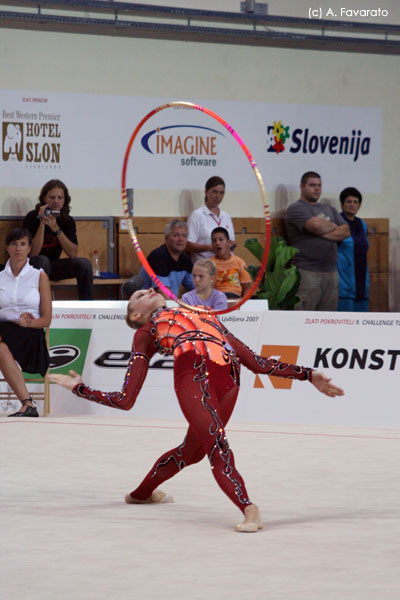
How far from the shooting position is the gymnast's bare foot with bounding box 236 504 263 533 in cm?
455

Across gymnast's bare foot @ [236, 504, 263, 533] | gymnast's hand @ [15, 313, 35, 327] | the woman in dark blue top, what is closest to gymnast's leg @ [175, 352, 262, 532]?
gymnast's bare foot @ [236, 504, 263, 533]

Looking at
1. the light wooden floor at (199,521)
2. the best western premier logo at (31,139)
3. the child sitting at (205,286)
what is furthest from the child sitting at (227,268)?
the best western premier logo at (31,139)

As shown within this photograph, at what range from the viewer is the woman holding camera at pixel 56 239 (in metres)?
10.1

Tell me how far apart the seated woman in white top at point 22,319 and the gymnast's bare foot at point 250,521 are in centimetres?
406

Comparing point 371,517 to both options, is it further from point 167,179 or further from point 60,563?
point 167,179

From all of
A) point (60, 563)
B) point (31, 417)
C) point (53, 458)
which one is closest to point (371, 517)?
point (60, 563)

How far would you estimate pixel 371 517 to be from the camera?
16.1ft

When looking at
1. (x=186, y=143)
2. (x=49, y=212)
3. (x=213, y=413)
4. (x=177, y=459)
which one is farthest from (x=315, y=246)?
(x=213, y=413)

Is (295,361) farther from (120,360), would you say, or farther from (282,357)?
(120,360)

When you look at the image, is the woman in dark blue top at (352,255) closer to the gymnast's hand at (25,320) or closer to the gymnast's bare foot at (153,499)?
the gymnast's hand at (25,320)

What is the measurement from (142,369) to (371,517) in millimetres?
1280

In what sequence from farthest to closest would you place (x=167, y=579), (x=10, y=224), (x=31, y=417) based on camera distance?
1. (x=10, y=224)
2. (x=31, y=417)
3. (x=167, y=579)

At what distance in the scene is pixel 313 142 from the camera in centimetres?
A: 1250

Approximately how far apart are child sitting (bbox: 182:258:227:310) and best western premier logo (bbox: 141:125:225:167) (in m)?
4.08
